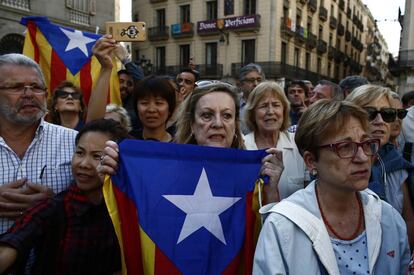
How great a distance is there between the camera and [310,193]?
172 cm

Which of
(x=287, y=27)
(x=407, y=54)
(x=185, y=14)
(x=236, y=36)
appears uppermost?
(x=185, y=14)

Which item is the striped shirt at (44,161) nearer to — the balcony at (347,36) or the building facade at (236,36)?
the building facade at (236,36)

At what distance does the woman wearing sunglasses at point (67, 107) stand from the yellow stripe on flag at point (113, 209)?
1.93 meters

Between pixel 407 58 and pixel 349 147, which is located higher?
pixel 407 58

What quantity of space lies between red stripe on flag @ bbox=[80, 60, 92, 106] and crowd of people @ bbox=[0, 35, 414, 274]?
71.1 inches

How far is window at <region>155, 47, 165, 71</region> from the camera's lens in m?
29.9

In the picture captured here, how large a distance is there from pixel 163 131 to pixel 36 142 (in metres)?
1.15

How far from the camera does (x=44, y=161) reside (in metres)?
2.27

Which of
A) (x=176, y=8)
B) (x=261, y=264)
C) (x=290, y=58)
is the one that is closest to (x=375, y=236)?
(x=261, y=264)

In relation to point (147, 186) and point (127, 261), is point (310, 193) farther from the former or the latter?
point (127, 261)

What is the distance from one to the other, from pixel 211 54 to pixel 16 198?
26166 millimetres

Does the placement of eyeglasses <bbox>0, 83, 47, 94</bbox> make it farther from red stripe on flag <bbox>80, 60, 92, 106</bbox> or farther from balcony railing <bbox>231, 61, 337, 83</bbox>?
balcony railing <bbox>231, 61, 337, 83</bbox>

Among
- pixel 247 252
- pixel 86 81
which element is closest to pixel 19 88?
pixel 247 252

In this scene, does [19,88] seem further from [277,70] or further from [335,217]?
[277,70]
